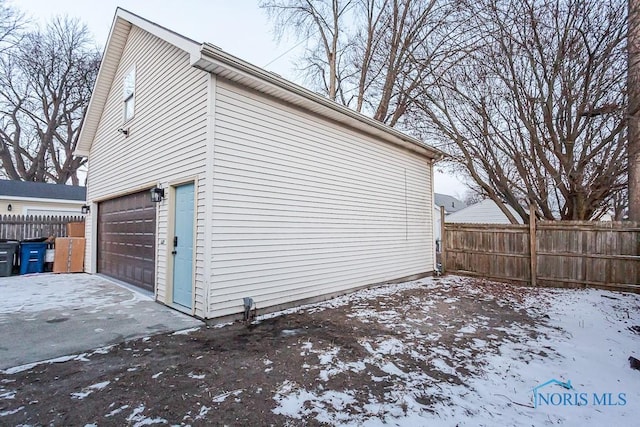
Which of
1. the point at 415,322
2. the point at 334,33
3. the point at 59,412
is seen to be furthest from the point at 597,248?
the point at 334,33

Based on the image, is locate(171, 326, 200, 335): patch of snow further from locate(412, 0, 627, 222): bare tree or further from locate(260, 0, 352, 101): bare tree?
locate(260, 0, 352, 101): bare tree

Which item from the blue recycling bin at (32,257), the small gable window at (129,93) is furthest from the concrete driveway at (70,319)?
the small gable window at (129,93)

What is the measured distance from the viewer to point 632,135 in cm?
653

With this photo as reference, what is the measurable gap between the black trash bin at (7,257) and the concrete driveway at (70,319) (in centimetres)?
137

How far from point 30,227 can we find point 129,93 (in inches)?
245

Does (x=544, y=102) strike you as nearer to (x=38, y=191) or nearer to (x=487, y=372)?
(x=487, y=372)

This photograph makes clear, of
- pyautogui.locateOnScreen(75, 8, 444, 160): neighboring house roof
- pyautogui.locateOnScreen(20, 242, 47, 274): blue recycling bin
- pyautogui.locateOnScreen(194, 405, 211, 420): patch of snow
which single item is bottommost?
pyautogui.locateOnScreen(194, 405, 211, 420): patch of snow

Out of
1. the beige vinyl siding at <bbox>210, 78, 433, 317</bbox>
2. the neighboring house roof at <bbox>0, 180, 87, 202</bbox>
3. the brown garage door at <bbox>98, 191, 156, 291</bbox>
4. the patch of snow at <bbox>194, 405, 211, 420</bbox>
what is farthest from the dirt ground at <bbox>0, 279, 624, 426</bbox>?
the neighboring house roof at <bbox>0, 180, 87, 202</bbox>

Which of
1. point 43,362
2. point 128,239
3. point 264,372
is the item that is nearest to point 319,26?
point 128,239

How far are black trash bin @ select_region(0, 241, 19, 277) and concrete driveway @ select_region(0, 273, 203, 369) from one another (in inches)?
54.1

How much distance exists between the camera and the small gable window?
269 inches

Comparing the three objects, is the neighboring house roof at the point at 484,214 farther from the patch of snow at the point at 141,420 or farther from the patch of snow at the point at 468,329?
the patch of snow at the point at 141,420

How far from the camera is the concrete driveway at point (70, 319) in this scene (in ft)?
11.4

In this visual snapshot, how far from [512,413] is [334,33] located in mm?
14182
